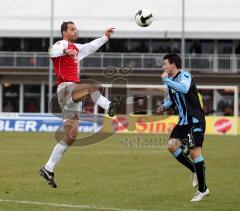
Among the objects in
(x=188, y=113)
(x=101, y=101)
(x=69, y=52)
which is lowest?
(x=188, y=113)

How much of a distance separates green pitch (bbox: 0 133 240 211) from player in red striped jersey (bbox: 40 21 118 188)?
2.25ft

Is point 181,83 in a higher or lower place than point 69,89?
higher

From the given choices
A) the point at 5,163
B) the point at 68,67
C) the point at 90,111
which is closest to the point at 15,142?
the point at 5,163

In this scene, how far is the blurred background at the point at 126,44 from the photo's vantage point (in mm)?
53781

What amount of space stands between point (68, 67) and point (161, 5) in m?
43.4

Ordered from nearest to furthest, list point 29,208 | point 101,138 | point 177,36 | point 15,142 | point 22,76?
1. point 29,208
2. point 15,142
3. point 101,138
4. point 177,36
5. point 22,76

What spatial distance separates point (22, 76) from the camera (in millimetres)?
57031

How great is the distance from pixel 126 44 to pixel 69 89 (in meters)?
44.6

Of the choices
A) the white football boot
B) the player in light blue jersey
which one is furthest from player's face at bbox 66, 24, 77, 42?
the white football boot

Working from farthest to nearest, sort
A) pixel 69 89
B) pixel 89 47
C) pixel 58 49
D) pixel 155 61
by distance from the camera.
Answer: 1. pixel 155 61
2. pixel 89 47
3. pixel 69 89
4. pixel 58 49

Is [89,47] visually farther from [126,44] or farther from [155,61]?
[126,44]

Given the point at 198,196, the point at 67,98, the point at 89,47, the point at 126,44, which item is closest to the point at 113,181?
the point at 67,98

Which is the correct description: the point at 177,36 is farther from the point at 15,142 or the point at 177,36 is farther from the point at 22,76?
the point at 15,142

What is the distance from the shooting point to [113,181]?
15.3 metres
